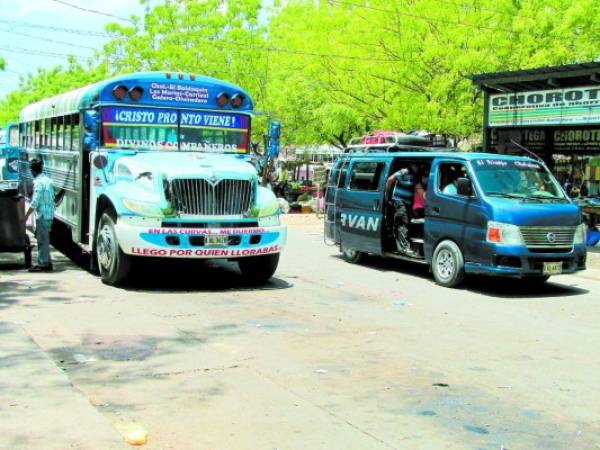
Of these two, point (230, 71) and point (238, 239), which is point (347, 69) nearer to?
point (230, 71)

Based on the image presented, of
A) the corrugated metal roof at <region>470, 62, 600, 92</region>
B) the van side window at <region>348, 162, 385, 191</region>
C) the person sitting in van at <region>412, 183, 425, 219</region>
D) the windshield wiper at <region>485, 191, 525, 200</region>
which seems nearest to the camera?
the windshield wiper at <region>485, 191, 525, 200</region>

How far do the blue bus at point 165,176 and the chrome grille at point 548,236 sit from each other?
3.42 m

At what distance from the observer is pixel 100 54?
43844 mm

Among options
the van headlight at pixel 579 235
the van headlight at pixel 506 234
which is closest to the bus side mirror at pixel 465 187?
the van headlight at pixel 506 234

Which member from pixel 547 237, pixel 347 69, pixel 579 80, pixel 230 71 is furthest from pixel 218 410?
pixel 230 71

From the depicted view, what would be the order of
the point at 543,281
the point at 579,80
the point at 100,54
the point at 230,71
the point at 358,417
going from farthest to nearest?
the point at 100,54
the point at 230,71
the point at 579,80
the point at 543,281
the point at 358,417

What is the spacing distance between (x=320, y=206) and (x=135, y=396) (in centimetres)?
2267

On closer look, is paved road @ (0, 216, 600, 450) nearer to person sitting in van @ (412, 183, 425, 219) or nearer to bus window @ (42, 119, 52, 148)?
person sitting in van @ (412, 183, 425, 219)

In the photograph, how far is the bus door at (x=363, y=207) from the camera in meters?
13.5

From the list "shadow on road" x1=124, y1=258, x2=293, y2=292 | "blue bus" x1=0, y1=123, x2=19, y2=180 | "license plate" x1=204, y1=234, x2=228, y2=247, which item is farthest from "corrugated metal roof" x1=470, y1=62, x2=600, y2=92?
"blue bus" x1=0, y1=123, x2=19, y2=180

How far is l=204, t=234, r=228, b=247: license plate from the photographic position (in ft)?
34.0

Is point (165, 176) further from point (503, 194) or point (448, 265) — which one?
point (503, 194)

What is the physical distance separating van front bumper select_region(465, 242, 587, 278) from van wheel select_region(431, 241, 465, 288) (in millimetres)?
348

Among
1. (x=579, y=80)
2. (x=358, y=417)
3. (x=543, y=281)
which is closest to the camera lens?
(x=358, y=417)
